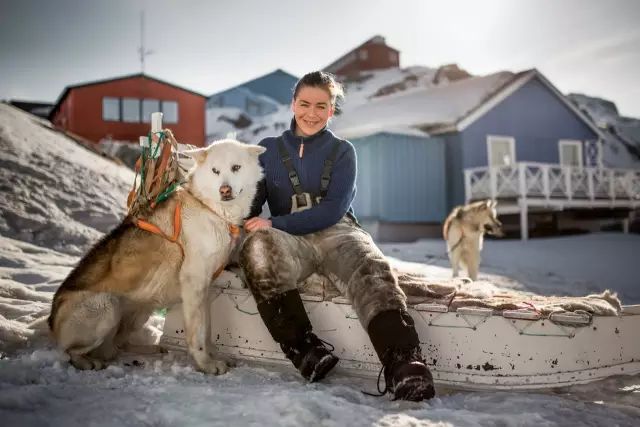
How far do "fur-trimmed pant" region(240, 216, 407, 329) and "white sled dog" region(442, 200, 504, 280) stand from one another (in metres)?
4.74

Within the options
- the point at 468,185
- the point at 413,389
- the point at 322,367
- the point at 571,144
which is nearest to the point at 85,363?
the point at 322,367

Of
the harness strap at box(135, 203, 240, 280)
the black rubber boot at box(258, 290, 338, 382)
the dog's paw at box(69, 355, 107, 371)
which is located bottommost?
the dog's paw at box(69, 355, 107, 371)

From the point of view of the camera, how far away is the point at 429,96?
707 inches

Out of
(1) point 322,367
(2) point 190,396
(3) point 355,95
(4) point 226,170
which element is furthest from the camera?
(3) point 355,95

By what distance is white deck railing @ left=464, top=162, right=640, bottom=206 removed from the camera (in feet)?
45.5

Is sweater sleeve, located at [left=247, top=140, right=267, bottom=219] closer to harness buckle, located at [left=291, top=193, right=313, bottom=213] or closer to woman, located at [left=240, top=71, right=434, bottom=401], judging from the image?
woman, located at [left=240, top=71, right=434, bottom=401]

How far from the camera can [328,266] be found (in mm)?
2945

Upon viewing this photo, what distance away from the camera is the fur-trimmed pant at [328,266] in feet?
8.27

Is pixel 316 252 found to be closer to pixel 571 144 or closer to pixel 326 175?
pixel 326 175

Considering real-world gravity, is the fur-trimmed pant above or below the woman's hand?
below

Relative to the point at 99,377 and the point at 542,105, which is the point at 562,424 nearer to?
the point at 99,377

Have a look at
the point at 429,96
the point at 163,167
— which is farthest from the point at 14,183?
the point at 429,96

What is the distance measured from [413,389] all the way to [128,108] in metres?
24.4

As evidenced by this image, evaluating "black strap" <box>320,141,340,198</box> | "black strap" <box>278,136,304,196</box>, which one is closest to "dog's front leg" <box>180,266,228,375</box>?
"black strap" <box>278,136,304,196</box>
